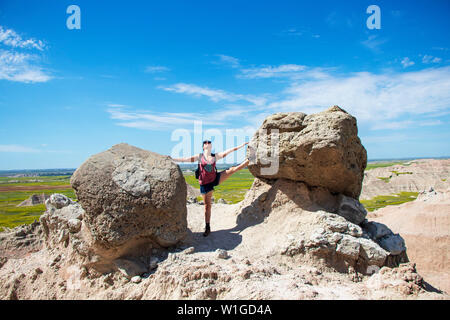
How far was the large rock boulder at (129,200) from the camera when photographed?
5.15 meters

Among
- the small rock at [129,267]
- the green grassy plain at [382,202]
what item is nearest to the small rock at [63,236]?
the small rock at [129,267]

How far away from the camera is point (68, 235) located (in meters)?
6.21

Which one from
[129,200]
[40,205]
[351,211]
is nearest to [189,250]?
[129,200]

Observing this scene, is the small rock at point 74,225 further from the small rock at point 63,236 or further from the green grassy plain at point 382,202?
the green grassy plain at point 382,202

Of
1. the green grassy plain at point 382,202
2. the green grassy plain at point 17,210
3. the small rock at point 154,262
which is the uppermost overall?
the small rock at point 154,262

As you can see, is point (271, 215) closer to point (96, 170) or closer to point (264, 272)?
point (264, 272)

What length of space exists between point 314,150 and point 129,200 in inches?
172

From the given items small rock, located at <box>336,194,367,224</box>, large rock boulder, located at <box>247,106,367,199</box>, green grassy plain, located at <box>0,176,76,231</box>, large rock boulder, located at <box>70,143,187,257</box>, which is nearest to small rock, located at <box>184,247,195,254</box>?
large rock boulder, located at <box>70,143,187,257</box>

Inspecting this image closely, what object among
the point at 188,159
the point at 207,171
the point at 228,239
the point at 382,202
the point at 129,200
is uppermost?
the point at 188,159

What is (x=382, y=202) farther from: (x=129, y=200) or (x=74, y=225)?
(x=74, y=225)

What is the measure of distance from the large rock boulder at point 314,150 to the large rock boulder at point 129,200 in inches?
102

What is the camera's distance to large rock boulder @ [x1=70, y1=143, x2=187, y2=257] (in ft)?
16.9

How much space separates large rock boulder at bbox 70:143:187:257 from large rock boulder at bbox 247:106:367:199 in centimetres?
258

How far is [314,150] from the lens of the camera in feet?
20.5
